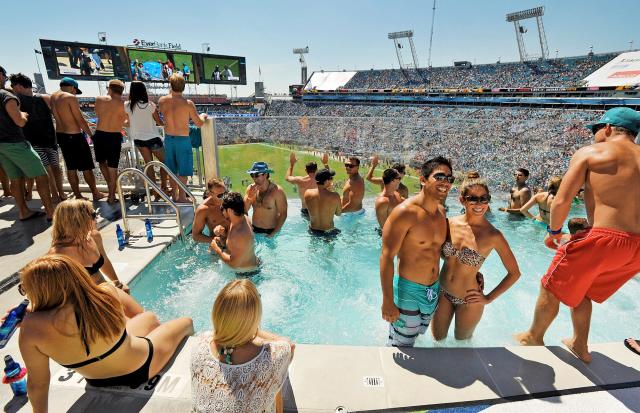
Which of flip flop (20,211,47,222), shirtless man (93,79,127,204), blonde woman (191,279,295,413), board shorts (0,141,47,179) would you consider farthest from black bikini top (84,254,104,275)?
shirtless man (93,79,127,204)

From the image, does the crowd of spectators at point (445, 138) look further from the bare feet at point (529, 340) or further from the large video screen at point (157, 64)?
the large video screen at point (157, 64)

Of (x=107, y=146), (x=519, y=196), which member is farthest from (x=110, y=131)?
(x=519, y=196)

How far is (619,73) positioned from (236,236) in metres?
41.6

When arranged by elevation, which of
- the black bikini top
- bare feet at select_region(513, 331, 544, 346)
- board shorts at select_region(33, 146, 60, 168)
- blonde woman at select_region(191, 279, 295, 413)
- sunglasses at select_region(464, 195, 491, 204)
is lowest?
bare feet at select_region(513, 331, 544, 346)

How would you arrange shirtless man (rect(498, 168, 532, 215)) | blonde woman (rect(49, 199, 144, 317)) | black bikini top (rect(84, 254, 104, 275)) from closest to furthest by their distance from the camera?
blonde woman (rect(49, 199, 144, 317)) → black bikini top (rect(84, 254, 104, 275)) → shirtless man (rect(498, 168, 532, 215))

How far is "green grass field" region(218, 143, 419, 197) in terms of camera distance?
10.7 m

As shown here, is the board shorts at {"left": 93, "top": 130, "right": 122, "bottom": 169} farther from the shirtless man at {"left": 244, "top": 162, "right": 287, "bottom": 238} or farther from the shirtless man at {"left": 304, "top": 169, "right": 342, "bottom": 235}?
the shirtless man at {"left": 304, "top": 169, "right": 342, "bottom": 235}

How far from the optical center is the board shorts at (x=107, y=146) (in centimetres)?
543

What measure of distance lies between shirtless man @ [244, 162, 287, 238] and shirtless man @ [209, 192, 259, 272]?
1.02 m

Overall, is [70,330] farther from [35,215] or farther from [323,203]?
[35,215]

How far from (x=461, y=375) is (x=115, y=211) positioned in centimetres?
553

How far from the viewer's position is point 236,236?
12.6ft

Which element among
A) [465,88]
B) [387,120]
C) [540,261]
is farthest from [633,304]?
[465,88]

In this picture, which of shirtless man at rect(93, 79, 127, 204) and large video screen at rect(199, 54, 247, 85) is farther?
large video screen at rect(199, 54, 247, 85)
